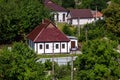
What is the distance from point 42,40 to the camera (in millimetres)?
47250

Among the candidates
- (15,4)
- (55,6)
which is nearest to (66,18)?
(55,6)

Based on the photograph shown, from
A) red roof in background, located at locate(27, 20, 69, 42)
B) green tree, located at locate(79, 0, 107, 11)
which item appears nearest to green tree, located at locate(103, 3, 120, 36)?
red roof in background, located at locate(27, 20, 69, 42)

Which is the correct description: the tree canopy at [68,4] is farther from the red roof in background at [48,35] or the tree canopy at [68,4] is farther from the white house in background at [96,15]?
the red roof in background at [48,35]

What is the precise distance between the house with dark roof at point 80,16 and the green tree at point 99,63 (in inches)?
1512

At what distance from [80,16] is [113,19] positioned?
16.0 m

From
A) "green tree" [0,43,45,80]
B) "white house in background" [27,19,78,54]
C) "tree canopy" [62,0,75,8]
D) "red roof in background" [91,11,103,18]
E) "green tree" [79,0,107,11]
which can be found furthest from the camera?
"tree canopy" [62,0,75,8]

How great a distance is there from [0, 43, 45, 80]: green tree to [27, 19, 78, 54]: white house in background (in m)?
19.7

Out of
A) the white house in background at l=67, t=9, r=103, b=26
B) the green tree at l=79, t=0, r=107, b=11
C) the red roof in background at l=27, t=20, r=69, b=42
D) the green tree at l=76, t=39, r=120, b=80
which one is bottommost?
the white house in background at l=67, t=9, r=103, b=26

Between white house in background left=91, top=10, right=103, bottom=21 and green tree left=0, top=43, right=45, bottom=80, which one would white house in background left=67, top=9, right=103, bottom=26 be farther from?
green tree left=0, top=43, right=45, bottom=80

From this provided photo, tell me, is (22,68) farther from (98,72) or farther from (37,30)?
(37,30)

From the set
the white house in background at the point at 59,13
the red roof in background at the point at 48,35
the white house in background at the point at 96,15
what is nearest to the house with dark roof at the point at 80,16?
the white house in background at the point at 96,15

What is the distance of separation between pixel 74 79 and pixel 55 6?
40077 mm

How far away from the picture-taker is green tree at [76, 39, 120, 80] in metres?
28.7

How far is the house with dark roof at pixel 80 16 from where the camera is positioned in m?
68.9
